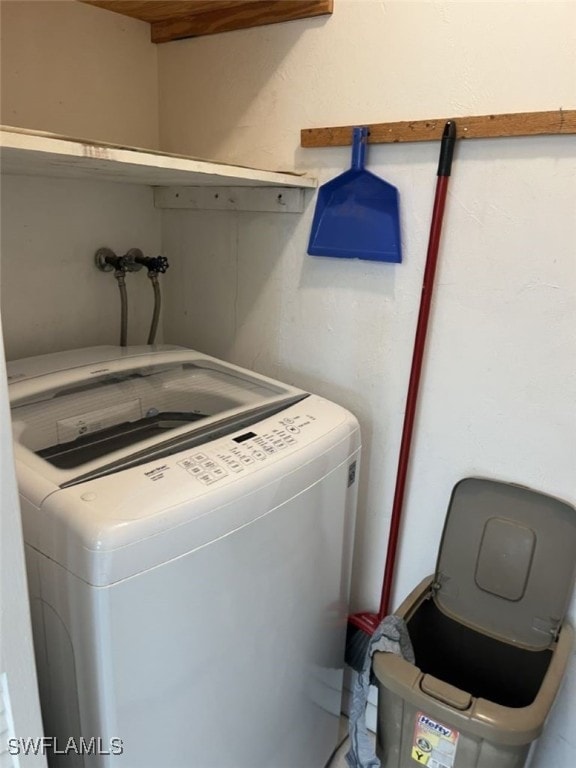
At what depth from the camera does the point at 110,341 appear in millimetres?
1775

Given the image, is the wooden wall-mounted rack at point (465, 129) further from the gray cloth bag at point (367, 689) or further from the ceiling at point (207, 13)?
the gray cloth bag at point (367, 689)

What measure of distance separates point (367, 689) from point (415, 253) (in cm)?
103

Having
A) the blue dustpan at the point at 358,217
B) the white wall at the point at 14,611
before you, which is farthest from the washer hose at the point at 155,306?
the white wall at the point at 14,611

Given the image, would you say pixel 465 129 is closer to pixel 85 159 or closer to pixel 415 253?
pixel 415 253

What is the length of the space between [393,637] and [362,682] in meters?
0.14

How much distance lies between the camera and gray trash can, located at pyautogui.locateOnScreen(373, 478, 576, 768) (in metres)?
1.09

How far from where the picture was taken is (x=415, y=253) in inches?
53.6

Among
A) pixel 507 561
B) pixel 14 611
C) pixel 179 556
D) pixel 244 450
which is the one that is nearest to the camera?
pixel 14 611

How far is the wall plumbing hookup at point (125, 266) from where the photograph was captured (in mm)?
1666

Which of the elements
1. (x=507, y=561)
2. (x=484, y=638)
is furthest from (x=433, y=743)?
(x=507, y=561)

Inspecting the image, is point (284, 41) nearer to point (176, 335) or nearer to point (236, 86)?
point (236, 86)

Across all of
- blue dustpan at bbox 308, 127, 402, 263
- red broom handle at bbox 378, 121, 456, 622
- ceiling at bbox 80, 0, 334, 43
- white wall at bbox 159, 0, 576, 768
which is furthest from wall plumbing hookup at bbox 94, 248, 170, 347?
red broom handle at bbox 378, 121, 456, 622

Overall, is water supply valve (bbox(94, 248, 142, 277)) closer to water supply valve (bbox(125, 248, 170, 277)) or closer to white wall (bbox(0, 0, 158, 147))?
water supply valve (bbox(125, 248, 170, 277))

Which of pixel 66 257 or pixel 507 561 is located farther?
pixel 66 257
